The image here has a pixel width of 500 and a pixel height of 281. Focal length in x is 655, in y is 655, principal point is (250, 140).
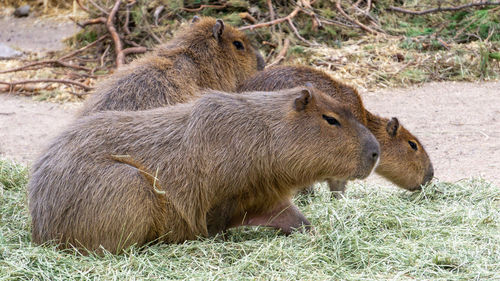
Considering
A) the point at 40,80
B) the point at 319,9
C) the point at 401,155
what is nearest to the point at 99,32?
the point at 40,80

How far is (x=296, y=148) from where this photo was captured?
4.04 meters

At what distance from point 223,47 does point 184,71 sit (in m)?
0.59

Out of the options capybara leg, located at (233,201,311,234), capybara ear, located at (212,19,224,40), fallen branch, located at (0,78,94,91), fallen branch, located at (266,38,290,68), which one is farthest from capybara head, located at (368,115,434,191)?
fallen branch, located at (0,78,94,91)

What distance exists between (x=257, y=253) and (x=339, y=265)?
1.55 feet

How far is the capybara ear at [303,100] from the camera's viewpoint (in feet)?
13.4

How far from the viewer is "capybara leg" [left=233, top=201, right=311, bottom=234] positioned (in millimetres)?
4340

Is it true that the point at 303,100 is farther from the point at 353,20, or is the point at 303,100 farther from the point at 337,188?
the point at 353,20

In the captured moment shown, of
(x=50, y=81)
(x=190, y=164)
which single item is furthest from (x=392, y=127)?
(x=50, y=81)

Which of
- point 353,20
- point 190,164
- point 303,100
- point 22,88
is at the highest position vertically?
point 303,100

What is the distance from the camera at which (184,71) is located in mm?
5527

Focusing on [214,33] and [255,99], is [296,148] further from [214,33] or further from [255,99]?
[214,33]

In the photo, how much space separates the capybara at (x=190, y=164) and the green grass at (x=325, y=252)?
16 centimetres

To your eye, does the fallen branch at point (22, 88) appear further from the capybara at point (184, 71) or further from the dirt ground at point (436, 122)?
the capybara at point (184, 71)

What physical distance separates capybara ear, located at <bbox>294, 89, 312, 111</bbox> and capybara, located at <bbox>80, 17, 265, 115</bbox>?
54.2 inches
